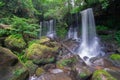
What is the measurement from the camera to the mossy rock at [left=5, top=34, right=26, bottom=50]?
10.2 metres

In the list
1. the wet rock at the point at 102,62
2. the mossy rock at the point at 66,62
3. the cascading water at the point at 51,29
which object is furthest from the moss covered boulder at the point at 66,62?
the cascading water at the point at 51,29

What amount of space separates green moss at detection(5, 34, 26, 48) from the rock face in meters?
4.38

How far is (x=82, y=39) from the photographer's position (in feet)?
51.9

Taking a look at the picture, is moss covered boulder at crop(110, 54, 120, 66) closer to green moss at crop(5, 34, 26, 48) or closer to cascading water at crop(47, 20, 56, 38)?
green moss at crop(5, 34, 26, 48)

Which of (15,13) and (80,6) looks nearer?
(15,13)

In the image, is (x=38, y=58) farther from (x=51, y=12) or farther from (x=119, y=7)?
(x=51, y=12)

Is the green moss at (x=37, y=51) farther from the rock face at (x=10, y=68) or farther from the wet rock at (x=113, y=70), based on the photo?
the wet rock at (x=113, y=70)

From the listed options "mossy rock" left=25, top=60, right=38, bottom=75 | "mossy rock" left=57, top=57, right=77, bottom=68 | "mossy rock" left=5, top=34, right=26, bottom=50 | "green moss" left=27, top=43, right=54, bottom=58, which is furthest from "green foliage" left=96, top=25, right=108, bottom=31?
"mossy rock" left=25, top=60, right=38, bottom=75

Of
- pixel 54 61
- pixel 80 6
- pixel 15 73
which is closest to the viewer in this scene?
pixel 15 73

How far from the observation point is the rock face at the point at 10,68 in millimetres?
5624

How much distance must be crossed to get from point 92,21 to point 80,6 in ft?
8.93

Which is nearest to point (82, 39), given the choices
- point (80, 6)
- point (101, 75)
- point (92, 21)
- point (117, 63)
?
point (92, 21)

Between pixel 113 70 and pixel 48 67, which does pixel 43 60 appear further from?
pixel 113 70

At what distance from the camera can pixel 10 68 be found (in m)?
5.79
